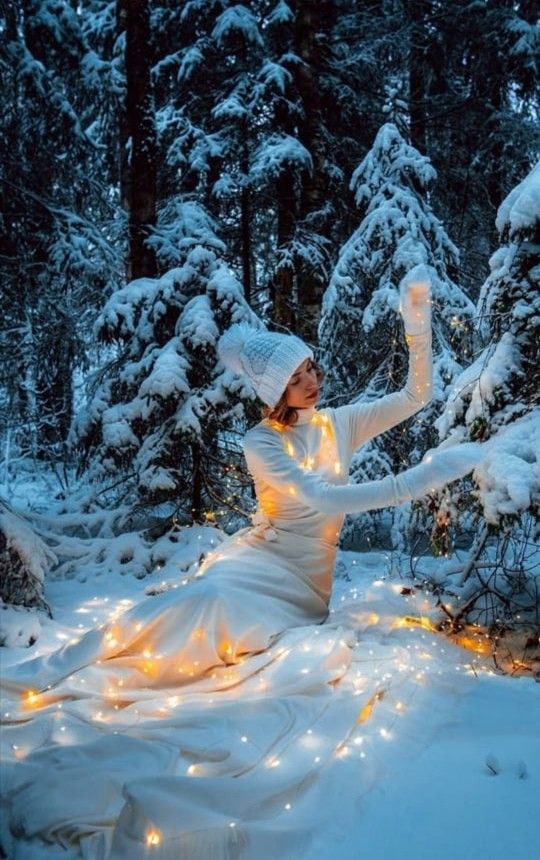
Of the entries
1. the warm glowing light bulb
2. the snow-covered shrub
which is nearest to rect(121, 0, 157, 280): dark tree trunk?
the snow-covered shrub

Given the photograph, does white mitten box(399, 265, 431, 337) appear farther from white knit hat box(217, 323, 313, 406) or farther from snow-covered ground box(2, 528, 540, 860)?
snow-covered ground box(2, 528, 540, 860)

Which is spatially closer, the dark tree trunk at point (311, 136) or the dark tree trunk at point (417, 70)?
the dark tree trunk at point (311, 136)

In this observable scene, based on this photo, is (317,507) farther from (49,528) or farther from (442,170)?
(442,170)

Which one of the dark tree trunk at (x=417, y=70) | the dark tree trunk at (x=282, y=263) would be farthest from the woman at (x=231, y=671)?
the dark tree trunk at (x=417, y=70)

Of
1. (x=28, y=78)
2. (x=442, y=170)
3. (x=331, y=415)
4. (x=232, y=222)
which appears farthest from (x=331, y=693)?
(x=442, y=170)

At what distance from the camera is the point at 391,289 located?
6.32m

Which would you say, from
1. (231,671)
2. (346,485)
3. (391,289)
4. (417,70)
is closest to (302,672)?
(231,671)

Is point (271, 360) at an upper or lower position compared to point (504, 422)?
upper

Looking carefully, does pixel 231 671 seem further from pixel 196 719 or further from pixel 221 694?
pixel 196 719

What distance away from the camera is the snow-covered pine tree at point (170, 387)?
5.88 m

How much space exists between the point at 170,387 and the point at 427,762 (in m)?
4.00

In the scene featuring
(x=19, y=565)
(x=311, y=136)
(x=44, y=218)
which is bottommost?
(x=19, y=565)

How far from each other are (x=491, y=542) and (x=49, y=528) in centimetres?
402

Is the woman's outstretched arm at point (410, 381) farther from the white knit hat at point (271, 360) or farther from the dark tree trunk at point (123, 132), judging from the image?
the dark tree trunk at point (123, 132)
